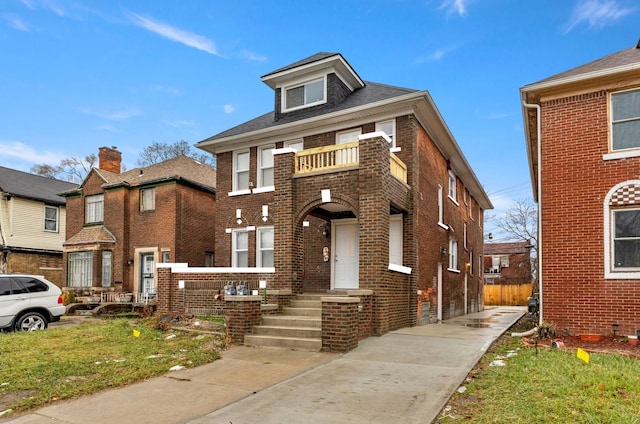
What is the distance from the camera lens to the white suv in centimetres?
1191

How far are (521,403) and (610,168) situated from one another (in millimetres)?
7086

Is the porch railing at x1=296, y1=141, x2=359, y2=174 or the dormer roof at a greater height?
the dormer roof

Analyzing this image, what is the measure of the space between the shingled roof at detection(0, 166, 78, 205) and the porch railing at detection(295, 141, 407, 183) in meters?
19.3

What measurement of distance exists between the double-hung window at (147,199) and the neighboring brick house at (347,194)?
13.2 ft

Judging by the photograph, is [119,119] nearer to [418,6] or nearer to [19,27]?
[19,27]

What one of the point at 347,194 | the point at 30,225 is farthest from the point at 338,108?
the point at 30,225

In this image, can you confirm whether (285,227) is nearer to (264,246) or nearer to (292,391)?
(264,246)

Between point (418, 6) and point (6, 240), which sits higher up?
point (418, 6)

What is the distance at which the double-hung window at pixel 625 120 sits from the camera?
391 inches

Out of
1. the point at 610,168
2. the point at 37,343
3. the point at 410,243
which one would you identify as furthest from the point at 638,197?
the point at 37,343

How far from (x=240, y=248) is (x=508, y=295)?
93.4 feet

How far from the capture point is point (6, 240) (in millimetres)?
24734

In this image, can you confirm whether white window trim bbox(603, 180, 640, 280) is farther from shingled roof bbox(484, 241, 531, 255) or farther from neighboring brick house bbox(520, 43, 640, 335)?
shingled roof bbox(484, 241, 531, 255)

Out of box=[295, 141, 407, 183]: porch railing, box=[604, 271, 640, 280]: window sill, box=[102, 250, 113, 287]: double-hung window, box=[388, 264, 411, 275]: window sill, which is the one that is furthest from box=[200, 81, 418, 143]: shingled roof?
box=[102, 250, 113, 287]: double-hung window
